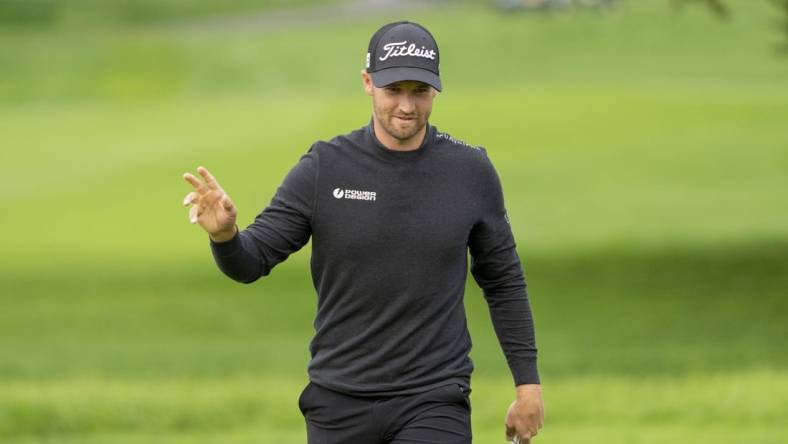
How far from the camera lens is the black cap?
219 inches

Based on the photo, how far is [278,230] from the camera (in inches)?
227

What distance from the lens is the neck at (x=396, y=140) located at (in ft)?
18.6

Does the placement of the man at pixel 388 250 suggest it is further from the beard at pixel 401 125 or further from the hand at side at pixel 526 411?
the hand at side at pixel 526 411

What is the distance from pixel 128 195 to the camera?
29281 millimetres

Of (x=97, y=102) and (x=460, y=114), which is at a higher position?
(x=97, y=102)

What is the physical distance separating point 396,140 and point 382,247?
0.36 meters

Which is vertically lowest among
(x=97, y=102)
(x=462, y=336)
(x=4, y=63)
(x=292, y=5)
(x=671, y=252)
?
(x=462, y=336)

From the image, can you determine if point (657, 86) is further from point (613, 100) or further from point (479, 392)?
point (479, 392)

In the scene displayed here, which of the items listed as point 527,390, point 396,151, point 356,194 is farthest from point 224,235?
point 527,390

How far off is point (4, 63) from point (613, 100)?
23760 mm

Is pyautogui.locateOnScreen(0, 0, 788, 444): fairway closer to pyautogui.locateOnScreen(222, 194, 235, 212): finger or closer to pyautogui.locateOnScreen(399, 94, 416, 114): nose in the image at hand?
pyautogui.locateOnScreen(399, 94, 416, 114): nose

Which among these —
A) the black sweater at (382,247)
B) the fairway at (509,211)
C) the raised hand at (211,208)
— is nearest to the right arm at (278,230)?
the black sweater at (382,247)

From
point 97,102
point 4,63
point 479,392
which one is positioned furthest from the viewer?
point 4,63

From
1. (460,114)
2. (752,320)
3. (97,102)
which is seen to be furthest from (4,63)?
(752,320)
